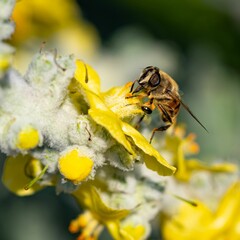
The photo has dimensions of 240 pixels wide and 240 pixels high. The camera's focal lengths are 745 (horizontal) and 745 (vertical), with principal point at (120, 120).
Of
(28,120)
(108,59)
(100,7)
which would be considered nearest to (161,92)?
(28,120)

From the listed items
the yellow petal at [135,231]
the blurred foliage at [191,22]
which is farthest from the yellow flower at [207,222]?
the blurred foliage at [191,22]

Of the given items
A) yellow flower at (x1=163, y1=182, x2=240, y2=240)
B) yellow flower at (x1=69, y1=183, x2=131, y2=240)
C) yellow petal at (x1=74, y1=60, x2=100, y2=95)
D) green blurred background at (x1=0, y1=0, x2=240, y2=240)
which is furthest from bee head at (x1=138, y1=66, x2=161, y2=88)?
green blurred background at (x1=0, y1=0, x2=240, y2=240)

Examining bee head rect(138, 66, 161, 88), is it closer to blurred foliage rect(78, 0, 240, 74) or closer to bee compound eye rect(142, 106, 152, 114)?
bee compound eye rect(142, 106, 152, 114)

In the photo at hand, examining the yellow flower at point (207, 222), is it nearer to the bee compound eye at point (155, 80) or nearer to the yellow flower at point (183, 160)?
the yellow flower at point (183, 160)

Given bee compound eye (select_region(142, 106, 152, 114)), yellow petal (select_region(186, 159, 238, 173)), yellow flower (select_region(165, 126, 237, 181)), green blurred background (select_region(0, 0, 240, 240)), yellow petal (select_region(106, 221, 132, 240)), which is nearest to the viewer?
bee compound eye (select_region(142, 106, 152, 114))

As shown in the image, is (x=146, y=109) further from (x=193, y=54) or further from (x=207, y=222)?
(x=193, y=54)
